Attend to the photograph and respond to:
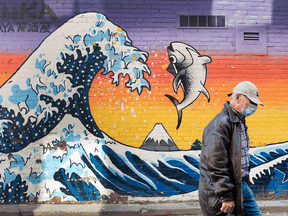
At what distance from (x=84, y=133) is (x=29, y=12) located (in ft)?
8.42

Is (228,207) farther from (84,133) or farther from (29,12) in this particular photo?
(29,12)

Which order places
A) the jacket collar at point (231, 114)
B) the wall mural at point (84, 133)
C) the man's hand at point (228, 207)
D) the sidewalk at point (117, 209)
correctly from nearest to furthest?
the man's hand at point (228, 207) → the jacket collar at point (231, 114) → the sidewalk at point (117, 209) → the wall mural at point (84, 133)

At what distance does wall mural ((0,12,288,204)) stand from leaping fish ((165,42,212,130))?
19mm

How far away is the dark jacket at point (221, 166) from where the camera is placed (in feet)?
6.33

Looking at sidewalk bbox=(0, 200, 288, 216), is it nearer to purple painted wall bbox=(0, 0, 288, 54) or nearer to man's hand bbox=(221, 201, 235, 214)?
man's hand bbox=(221, 201, 235, 214)

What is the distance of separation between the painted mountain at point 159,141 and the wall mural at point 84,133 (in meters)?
0.02

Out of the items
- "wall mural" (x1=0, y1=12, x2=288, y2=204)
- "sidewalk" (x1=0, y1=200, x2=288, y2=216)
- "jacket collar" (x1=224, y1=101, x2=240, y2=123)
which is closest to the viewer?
"jacket collar" (x1=224, y1=101, x2=240, y2=123)

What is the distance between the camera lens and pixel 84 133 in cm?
409

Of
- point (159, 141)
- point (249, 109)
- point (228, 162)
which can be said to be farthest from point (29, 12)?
point (228, 162)

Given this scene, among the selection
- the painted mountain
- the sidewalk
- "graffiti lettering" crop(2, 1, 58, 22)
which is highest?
"graffiti lettering" crop(2, 1, 58, 22)

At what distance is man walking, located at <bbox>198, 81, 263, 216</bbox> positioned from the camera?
6.34 feet

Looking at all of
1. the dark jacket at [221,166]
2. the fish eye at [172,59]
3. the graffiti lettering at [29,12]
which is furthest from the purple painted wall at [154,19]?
the dark jacket at [221,166]

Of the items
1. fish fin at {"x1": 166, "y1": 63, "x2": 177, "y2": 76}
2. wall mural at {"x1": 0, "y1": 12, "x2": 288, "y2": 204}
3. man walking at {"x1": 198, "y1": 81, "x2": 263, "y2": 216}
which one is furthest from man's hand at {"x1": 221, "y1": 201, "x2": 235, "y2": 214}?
fish fin at {"x1": 166, "y1": 63, "x2": 177, "y2": 76}

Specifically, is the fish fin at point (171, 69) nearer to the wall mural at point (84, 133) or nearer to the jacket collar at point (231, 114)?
the wall mural at point (84, 133)
